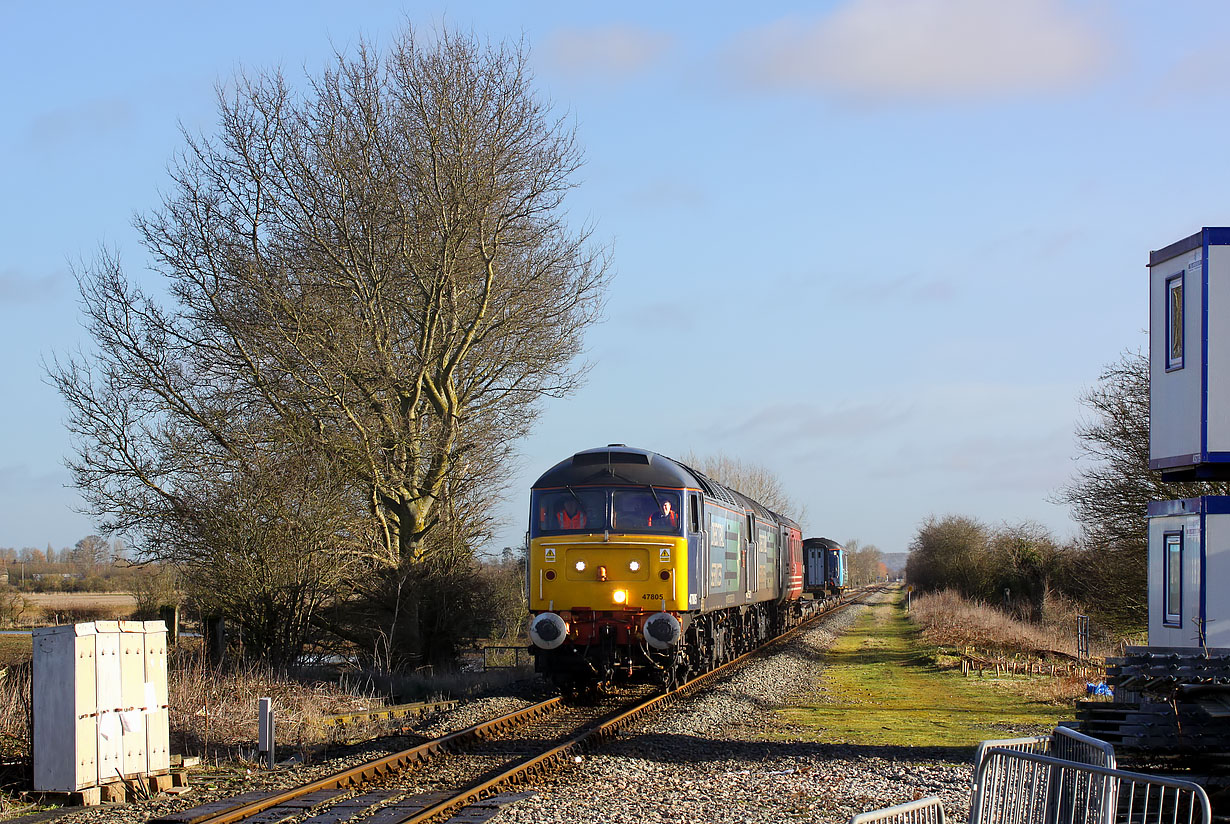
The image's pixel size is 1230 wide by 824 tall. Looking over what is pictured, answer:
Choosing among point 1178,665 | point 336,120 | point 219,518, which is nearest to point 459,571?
point 219,518

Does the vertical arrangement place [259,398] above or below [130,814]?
above

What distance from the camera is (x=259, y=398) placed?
75.3 ft

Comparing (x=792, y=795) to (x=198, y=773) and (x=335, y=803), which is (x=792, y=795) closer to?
(x=335, y=803)

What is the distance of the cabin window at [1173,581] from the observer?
539 inches

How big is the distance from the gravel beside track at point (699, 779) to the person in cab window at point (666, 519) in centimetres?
308

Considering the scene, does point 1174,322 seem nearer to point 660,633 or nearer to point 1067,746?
point 660,633

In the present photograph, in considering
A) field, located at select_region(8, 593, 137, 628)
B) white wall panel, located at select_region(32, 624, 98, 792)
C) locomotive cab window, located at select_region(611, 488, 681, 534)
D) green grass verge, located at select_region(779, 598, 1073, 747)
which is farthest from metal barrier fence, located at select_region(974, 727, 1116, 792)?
field, located at select_region(8, 593, 137, 628)

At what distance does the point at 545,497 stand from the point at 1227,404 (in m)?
9.37

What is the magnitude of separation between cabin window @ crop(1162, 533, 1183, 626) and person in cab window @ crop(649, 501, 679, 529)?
21.6ft

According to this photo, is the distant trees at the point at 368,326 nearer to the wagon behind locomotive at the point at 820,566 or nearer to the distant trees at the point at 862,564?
the wagon behind locomotive at the point at 820,566

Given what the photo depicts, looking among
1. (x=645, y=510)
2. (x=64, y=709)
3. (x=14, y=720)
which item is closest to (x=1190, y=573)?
(x=645, y=510)

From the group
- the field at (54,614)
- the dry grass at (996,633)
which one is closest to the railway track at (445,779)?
the dry grass at (996,633)

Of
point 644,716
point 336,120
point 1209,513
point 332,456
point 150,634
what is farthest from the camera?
point 336,120

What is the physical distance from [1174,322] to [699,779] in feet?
27.4
